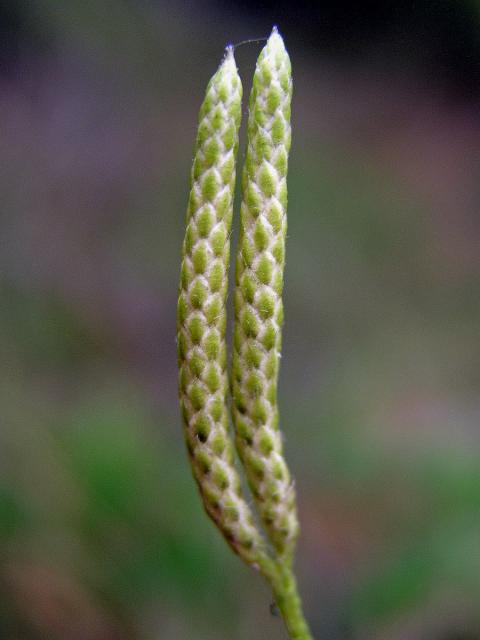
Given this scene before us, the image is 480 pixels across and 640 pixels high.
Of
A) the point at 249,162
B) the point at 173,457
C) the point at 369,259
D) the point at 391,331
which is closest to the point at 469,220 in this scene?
the point at 369,259

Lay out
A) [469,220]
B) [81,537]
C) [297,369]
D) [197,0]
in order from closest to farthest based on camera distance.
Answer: [81,537] → [297,369] → [469,220] → [197,0]

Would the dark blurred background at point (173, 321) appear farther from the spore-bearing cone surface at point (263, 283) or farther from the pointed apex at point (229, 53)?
the pointed apex at point (229, 53)

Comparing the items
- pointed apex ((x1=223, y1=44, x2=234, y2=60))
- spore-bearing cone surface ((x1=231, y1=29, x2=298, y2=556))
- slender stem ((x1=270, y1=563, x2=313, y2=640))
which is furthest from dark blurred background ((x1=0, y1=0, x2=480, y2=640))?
pointed apex ((x1=223, y1=44, x2=234, y2=60))

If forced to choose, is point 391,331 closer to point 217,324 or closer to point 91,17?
point 91,17

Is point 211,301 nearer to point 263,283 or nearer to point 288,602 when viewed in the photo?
point 263,283

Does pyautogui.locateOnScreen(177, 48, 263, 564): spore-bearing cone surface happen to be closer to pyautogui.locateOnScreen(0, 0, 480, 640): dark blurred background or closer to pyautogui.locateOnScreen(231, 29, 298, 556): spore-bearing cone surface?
pyautogui.locateOnScreen(231, 29, 298, 556): spore-bearing cone surface
